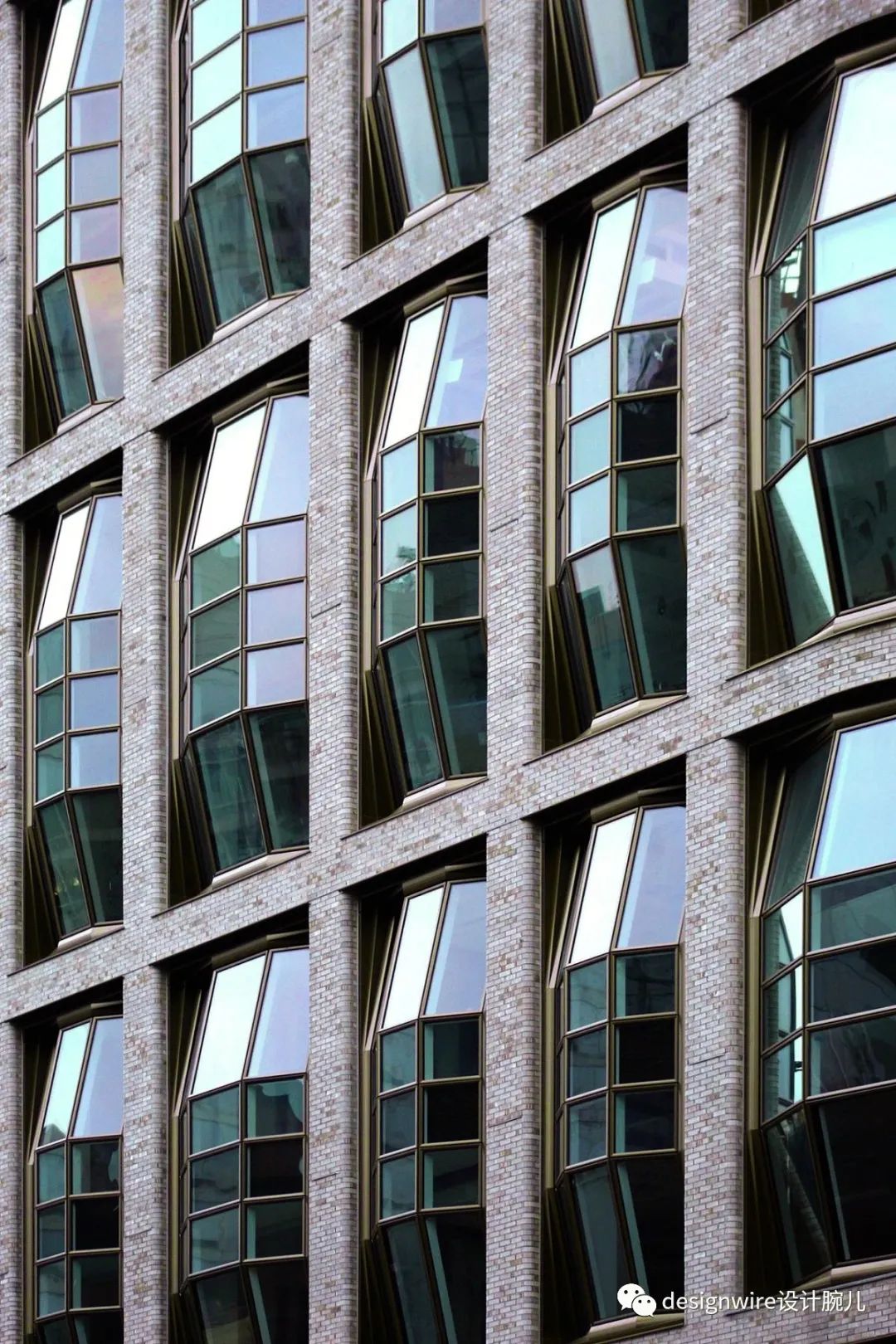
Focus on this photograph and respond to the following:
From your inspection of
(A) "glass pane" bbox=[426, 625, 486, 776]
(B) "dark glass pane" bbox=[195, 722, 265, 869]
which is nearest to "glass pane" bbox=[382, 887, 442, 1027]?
(A) "glass pane" bbox=[426, 625, 486, 776]

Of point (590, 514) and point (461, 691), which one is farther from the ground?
point (590, 514)

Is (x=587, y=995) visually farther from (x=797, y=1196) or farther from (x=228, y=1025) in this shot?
(x=228, y=1025)

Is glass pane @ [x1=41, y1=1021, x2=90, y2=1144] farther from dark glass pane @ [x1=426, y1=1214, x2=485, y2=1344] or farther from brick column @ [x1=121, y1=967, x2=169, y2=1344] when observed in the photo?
dark glass pane @ [x1=426, y1=1214, x2=485, y2=1344]

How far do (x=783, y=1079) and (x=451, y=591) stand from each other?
23.9 feet

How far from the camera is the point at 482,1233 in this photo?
3203 centimetres

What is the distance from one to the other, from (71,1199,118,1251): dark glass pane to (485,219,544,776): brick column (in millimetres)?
7909

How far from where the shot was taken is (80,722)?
39031 millimetres

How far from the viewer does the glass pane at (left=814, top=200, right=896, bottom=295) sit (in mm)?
29094

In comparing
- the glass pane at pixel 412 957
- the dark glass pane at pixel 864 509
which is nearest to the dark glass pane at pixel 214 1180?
the glass pane at pixel 412 957

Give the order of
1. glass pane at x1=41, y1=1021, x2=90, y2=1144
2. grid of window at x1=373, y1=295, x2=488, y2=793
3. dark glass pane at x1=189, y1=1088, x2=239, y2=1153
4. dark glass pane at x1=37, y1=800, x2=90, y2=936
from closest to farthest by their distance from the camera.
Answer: grid of window at x1=373, y1=295, x2=488, y2=793 → dark glass pane at x1=189, y1=1088, x2=239, y2=1153 → glass pane at x1=41, y1=1021, x2=90, y2=1144 → dark glass pane at x1=37, y1=800, x2=90, y2=936

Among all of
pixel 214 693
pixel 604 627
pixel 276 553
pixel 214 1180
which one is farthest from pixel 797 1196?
pixel 214 693

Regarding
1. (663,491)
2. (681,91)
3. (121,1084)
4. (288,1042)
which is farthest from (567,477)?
(121,1084)

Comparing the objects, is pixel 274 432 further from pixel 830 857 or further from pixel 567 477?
pixel 830 857

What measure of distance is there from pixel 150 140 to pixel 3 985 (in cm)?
1021
